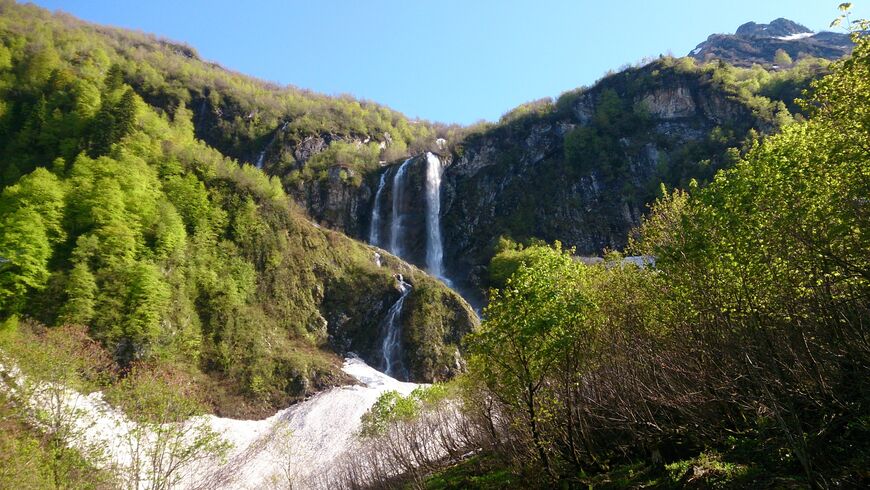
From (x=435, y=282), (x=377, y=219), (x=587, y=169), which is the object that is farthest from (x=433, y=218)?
(x=587, y=169)

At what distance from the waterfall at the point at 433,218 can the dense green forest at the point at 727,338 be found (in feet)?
180

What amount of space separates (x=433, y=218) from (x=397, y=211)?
6.31 metres

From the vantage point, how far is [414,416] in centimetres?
2500

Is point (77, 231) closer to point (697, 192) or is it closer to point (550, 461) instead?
point (550, 461)

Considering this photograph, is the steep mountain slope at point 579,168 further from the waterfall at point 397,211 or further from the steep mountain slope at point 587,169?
the waterfall at point 397,211

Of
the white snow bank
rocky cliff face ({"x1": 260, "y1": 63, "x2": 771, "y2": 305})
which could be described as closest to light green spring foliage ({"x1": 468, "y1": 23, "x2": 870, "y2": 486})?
the white snow bank

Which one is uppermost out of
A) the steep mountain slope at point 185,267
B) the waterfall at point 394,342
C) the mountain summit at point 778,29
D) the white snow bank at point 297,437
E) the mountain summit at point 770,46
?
the mountain summit at point 778,29

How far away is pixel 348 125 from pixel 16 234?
76.0 m

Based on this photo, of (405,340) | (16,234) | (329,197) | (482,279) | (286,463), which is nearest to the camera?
(286,463)

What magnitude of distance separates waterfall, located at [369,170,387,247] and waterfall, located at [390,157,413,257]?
6.87 ft

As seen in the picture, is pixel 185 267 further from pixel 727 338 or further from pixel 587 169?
pixel 587 169

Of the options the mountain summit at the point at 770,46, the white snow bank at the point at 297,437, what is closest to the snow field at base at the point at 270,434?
the white snow bank at the point at 297,437

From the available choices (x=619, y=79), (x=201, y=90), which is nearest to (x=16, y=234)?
(x=201, y=90)

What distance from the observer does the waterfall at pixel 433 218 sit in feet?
235
